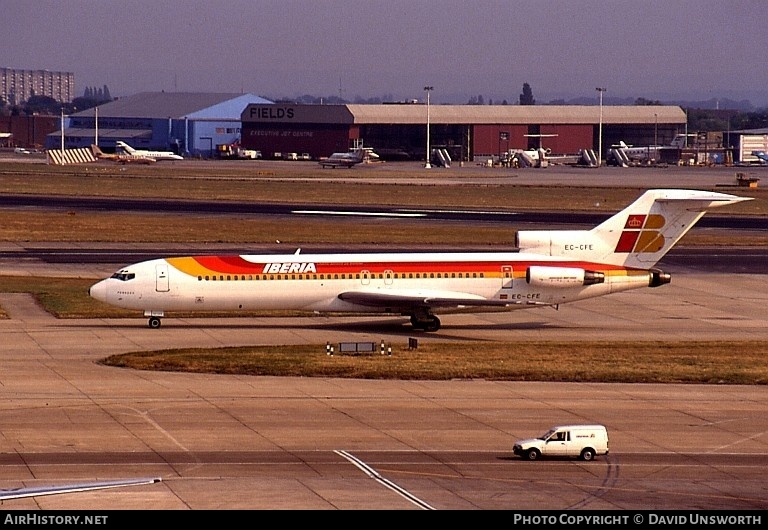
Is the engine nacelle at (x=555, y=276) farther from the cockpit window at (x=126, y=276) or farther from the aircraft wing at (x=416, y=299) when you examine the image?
the cockpit window at (x=126, y=276)

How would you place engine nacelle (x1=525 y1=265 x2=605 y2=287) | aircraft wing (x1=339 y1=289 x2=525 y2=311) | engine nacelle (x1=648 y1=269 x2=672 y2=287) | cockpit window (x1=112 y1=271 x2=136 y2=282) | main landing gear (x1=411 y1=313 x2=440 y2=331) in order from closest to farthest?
aircraft wing (x1=339 y1=289 x2=525 y2=311), cockpit window (x1=112 y1=271 x2=136 y2=282), engine nacelle (x1=525 y1=265 x2=605 y2=287), main landing gear (x1=411 y1=313 x2=440 y2=331), engine nacelle (x1=648 y1=269 x2=672 y2=287)

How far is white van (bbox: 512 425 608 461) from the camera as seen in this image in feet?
101

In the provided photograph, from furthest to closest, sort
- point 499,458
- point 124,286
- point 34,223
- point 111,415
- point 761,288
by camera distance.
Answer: point 34,223
point 761,288
point 124,286
point 111,415
point 499,458

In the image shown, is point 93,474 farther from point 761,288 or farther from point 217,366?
point 761,288

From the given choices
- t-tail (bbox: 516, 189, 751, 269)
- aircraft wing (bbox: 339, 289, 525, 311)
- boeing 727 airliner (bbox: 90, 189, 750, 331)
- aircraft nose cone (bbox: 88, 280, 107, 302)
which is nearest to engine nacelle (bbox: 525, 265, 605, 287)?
boeing 727 airliner (bbox: 90, 189, 750, 331)

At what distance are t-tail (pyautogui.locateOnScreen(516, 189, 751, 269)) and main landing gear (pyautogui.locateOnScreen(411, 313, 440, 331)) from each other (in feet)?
17.1

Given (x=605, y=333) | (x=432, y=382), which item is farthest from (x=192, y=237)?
(x=432, y=382)

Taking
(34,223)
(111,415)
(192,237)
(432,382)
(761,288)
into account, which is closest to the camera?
(111,415)

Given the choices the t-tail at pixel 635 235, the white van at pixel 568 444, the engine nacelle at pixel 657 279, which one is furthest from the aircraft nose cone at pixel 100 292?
the white van at pixel 568 444

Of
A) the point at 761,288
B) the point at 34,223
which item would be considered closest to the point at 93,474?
the point at 761,288

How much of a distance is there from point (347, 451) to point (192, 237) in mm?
57758

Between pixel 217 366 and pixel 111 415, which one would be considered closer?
pixel 111 415

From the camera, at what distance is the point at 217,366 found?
43.4 metres

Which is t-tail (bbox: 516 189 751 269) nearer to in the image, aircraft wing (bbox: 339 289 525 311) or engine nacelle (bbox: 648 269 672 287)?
engine nacelle (bbox: 648 269 672 287)
